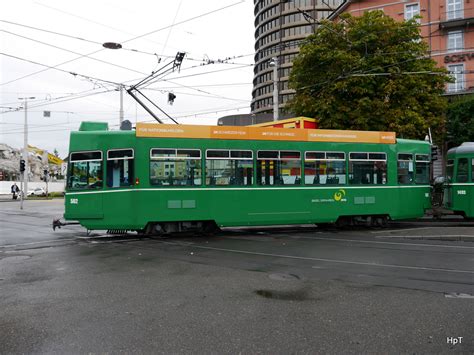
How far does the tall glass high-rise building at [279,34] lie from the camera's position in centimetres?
8550

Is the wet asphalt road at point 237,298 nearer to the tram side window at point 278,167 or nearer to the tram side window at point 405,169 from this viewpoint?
the tram side window at point 278,167

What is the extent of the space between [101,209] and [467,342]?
1013cm

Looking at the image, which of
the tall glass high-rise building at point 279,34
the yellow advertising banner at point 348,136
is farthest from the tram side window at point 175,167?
the tall glass high-rise building at point 279,34

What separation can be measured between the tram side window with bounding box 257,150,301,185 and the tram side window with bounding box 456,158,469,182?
7.18m

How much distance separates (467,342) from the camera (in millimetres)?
4387

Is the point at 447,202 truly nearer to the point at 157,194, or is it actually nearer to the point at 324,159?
the point at 324,159

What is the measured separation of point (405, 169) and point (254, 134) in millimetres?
6184

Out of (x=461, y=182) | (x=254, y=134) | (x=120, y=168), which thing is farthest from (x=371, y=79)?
(x=120, y=168)

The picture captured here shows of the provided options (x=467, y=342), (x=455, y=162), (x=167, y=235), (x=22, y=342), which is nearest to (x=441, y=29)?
(x=455, y=162)

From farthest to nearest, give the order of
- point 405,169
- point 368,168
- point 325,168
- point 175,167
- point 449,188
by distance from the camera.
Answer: point 449,188, point 405,169, point 368,168, point 325,168, point 175,167

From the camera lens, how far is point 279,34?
295 feet

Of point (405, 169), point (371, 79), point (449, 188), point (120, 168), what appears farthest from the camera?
point (371, 79)

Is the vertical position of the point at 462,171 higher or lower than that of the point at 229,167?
lower

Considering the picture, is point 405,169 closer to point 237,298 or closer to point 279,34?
point 237,298
